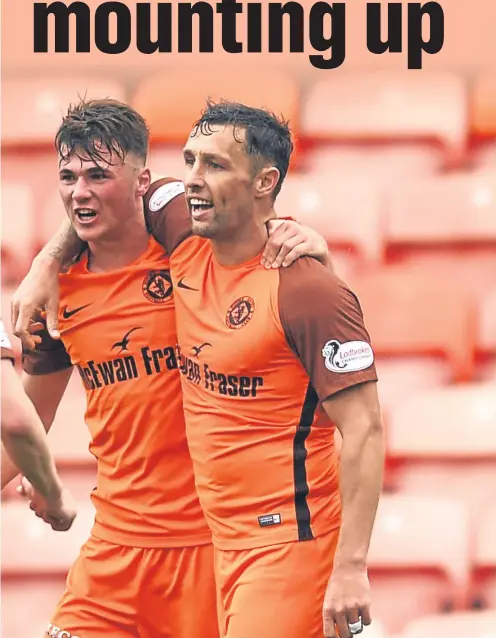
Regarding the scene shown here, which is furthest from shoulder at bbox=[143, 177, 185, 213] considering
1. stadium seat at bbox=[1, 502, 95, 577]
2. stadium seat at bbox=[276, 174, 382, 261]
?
stadium seat at bbox=[1, 502, 95, 577]

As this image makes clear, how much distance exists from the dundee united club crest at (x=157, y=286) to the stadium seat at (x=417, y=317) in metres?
1.55

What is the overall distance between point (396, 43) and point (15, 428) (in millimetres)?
2123

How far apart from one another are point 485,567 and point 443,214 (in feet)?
3.73

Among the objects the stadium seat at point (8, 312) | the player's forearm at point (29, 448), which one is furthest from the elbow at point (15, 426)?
the stadium seat at point (8, 312)

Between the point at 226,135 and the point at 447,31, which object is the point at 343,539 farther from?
the point at 447,31

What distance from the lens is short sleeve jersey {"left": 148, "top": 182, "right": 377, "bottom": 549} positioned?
2.23m

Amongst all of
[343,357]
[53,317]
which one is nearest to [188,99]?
[53,317]

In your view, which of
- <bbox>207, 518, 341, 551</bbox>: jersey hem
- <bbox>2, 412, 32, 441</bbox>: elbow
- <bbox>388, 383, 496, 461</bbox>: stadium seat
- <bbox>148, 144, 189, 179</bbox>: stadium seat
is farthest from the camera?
<bbox>148, 144, 189, 179</bbox>: stadium seat

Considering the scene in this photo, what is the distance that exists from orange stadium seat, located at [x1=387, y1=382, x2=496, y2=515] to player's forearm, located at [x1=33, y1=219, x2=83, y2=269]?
1551mm

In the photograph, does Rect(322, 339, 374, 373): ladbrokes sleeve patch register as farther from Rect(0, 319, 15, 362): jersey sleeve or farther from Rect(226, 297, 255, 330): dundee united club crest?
Rect(0, 319, 15, 362): jersey sleeve

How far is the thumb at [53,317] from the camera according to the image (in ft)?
8.19

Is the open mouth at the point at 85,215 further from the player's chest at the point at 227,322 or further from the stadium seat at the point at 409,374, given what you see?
the stadium seat at the point at 409,374

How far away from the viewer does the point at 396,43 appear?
4031mm

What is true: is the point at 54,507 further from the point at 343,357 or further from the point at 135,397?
the point at 343,357
